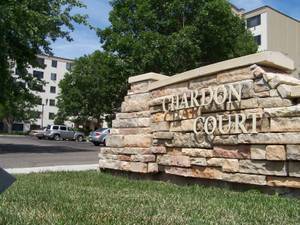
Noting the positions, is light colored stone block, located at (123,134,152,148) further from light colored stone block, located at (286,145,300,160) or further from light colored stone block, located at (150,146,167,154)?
light colored stone block, located at (286,145,300,160)

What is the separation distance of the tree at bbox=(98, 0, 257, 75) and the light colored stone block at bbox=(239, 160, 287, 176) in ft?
66.4

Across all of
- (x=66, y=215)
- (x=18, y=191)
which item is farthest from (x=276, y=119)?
(x=18, y=191)

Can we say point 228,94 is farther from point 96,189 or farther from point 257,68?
point 96,189

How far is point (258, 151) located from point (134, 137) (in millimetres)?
3662

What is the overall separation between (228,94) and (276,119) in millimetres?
1099

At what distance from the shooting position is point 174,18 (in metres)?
29.3

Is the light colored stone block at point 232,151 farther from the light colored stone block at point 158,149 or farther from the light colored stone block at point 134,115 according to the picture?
the light colored stone block at point 134,115

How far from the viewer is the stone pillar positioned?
9859 mm

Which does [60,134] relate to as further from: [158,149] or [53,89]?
[53,89]

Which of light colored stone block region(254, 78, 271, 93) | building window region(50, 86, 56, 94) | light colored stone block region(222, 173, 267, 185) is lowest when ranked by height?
light colored stone block region(222, 173, 267, 185)

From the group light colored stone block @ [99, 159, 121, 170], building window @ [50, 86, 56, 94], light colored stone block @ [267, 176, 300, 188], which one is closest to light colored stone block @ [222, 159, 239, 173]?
light colored stone block @ [267, 176, 300, 188]

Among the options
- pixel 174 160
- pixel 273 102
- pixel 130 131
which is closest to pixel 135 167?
pixel 130 131

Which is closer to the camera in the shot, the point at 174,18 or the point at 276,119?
the point at 276,119

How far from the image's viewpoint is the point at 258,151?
7.29m
